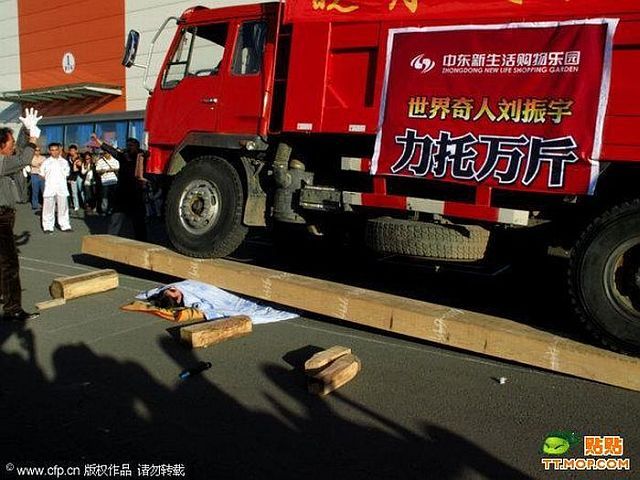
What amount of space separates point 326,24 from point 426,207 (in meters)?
1.93

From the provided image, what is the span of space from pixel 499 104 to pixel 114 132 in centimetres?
1580

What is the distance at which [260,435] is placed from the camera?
3387 millimetres

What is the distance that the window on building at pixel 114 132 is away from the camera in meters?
17.8

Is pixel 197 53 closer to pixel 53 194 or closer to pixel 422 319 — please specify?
pixel 422 319

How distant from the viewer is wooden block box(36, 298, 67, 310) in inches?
235

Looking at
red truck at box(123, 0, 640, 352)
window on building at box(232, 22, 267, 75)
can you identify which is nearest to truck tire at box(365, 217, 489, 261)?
red truck at box(123, 0, 640, 352)

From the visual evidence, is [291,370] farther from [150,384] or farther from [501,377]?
[501,377]

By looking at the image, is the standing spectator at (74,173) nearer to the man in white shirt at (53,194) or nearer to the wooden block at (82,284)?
the man in white shirt at (53,194)

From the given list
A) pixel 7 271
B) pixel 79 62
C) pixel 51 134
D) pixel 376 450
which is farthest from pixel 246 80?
pixel 79 62

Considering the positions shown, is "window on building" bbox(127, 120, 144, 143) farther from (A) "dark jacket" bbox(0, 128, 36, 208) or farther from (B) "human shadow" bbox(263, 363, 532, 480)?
(B) "human shadow" bbox(263, 363, 532, 480)

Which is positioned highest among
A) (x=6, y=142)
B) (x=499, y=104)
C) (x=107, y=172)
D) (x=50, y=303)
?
(x=499, y=104)

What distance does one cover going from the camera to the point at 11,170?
218 inches

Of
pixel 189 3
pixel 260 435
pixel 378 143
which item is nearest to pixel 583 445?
pixel 260 435

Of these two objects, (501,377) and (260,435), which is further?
(501,377)
